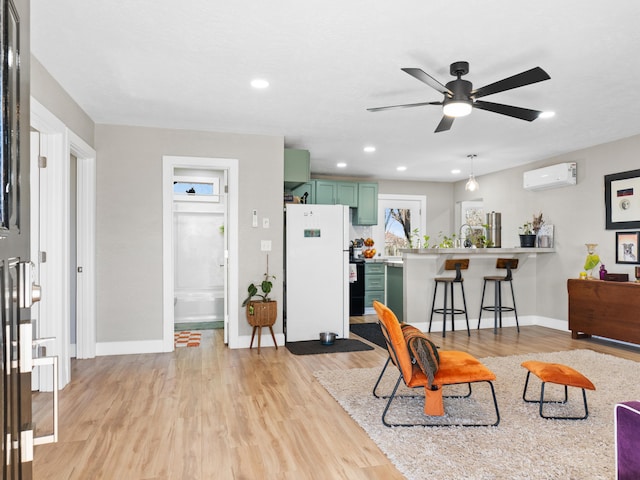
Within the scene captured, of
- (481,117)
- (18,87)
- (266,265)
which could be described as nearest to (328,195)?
(266,265)

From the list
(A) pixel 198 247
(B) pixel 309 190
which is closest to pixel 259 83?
(A) pixel 198 247

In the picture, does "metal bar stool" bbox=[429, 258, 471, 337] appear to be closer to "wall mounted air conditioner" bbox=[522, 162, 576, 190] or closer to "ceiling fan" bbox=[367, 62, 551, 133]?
"wall mounted air conditioner" bbox=[522, 162, 576, 190]

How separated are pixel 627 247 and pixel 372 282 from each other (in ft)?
11.6

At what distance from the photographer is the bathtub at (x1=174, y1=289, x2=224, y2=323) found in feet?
21.4

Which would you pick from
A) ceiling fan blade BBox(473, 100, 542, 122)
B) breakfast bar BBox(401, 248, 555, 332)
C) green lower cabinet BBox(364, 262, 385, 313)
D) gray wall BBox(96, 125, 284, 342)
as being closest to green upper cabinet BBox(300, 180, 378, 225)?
green lower cabinet BBox(364, 262, 385, 313)

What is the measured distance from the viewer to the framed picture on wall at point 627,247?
5.04 metres

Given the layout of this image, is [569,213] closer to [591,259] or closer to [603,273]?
[591,259]

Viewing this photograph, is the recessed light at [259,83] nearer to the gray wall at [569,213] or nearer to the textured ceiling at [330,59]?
the textured ceiling at [330,59]

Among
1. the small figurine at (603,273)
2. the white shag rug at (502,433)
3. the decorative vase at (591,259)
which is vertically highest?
the decorative vase at (591,259)

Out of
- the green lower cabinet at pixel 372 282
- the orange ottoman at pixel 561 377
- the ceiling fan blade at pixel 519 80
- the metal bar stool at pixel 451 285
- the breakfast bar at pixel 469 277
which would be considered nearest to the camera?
the ceiling fan blade at pixel 519 80

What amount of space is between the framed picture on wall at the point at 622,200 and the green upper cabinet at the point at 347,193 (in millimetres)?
3631

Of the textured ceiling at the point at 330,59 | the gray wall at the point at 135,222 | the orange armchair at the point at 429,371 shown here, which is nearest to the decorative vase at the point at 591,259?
the textured ceiling at the point at 330,59

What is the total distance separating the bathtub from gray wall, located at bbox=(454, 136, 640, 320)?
185 inches

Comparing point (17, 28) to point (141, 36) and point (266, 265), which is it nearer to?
point (141, 36)
